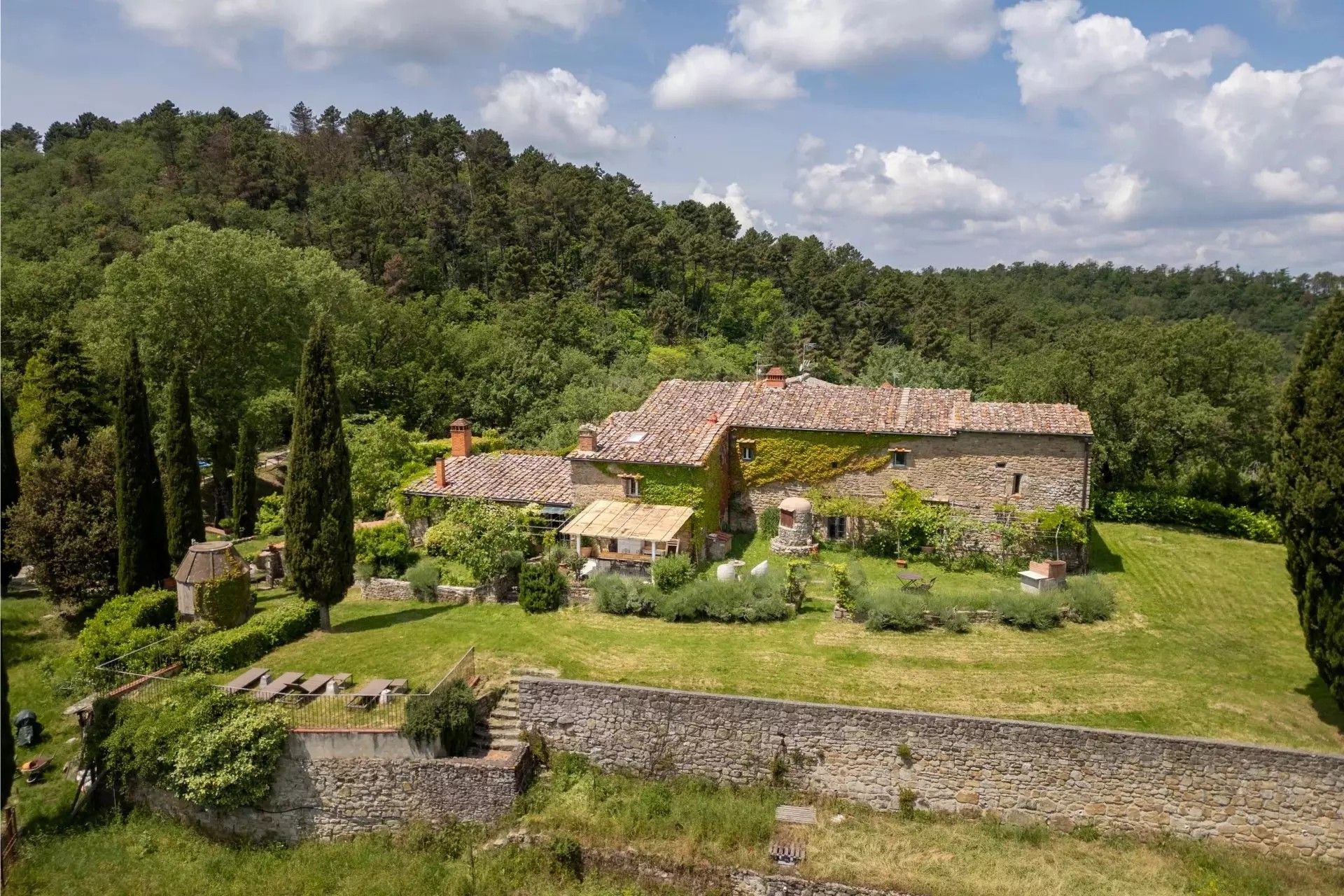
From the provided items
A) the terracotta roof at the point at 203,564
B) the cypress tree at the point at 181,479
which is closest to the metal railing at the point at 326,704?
the terracotta roof at the point at 203,564

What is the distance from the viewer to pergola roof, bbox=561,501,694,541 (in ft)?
78.4

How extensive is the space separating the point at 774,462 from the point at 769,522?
2.24m

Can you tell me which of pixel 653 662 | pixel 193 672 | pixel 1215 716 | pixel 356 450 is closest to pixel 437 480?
pixel 356 450

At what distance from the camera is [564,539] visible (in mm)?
26469

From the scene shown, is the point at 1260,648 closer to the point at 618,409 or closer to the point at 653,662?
the point at 653,662

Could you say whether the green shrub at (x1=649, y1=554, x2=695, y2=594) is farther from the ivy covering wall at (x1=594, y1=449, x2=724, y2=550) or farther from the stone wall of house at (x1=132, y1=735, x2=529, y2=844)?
the stone wall of house at (x1=132, y1=735, x2=529, y2=844)

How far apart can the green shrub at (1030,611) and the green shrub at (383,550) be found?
18.3 meters

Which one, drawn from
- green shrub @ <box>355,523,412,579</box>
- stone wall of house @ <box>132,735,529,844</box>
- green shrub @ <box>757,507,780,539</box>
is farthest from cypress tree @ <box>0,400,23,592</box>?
green shrub @ <box>757,507,780,539</box>

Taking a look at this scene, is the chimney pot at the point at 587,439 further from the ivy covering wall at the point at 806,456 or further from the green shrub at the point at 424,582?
the green shrub at the point at 424,582

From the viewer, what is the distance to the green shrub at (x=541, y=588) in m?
22.6

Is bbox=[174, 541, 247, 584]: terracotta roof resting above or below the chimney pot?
below

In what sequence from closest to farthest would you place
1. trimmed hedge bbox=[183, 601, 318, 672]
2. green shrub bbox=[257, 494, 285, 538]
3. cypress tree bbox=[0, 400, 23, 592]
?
1. trimmed hedge bbox=[183, 601, 318, 672]
2. cypress tree bbox=[0, 400, 23, 592]
3. green shrub bbox=[257, 494, 285, 538]

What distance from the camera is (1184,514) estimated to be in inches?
1292

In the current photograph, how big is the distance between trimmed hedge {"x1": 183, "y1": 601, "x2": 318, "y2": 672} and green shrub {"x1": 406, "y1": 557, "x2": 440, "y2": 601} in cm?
292
